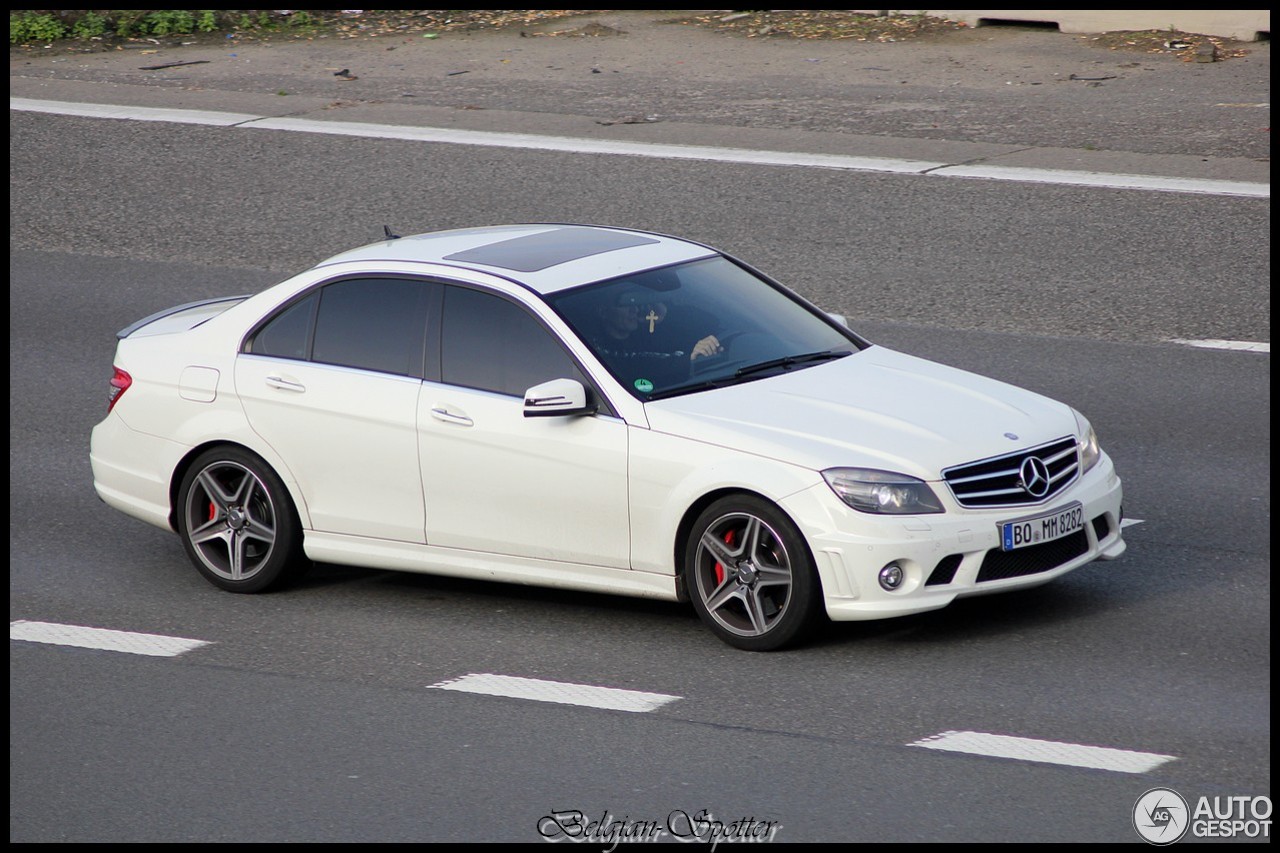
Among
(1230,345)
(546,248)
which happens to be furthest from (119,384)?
(1230,345)

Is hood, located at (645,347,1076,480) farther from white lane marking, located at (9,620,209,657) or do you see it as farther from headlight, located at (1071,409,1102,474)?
white lane marking, located at (9,620,209,657)

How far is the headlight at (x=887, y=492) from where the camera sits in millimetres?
7051

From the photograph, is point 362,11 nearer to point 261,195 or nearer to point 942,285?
point 261,195

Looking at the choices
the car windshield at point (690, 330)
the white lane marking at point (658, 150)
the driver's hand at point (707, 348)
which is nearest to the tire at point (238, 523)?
the car windshield at point (690, 330)

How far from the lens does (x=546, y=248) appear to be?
854 centimetres

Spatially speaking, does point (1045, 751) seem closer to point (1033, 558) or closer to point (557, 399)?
point (1033, 558)

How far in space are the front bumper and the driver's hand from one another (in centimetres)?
106

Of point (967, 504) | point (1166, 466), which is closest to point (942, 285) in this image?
point (1166, 466)

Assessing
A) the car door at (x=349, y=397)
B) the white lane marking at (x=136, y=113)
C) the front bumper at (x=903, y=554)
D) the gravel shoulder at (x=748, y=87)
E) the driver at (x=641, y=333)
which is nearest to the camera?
the front bumper at (x=903, y=554)

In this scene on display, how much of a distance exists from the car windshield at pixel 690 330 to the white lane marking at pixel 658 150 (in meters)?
8.95

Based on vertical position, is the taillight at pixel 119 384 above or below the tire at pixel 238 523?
above

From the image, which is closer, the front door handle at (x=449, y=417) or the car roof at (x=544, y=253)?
the front door handle at (x=449, y=417)

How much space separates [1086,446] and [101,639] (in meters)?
4.32

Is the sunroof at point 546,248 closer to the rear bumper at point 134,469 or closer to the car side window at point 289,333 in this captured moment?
the car side window at point 289,333
